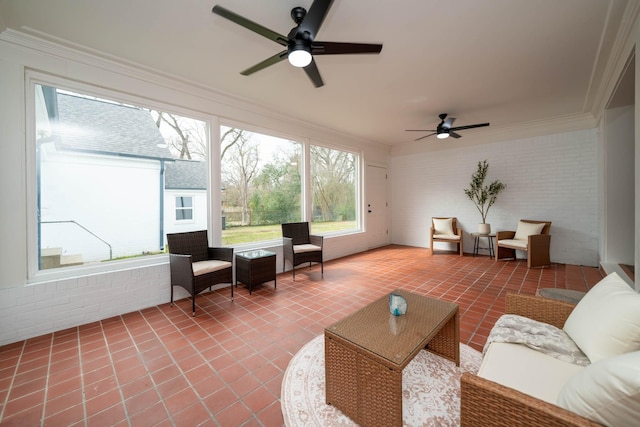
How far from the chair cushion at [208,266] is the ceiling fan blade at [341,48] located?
8.01ft

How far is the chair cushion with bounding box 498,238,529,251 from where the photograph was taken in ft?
14.3

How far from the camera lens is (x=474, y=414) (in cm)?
96

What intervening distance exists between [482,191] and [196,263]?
564cm

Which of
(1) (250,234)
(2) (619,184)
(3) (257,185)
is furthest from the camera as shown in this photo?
(3) (257,185)

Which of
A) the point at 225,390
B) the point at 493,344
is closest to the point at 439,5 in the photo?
the point at 493,344

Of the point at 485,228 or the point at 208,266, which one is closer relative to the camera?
the point at 208,266

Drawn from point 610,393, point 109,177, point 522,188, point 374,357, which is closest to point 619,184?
point 522,188

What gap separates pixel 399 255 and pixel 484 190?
230cm

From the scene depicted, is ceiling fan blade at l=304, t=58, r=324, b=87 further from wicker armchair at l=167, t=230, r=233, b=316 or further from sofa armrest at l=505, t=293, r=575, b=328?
sofa armrest at l=505, t=293, r=575, b=328

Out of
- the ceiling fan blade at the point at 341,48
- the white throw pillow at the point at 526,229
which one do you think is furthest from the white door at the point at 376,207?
the ceiling fan blade at the point at 341,48

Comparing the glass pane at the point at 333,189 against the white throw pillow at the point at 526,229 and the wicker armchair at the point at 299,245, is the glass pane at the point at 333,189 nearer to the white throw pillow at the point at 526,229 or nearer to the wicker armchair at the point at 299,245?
the wicker armchair at the point at 299,245

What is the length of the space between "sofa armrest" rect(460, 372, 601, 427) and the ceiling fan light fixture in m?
2.17

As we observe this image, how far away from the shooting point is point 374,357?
1.22 meters

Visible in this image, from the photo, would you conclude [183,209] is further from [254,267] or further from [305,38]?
[305,38]
